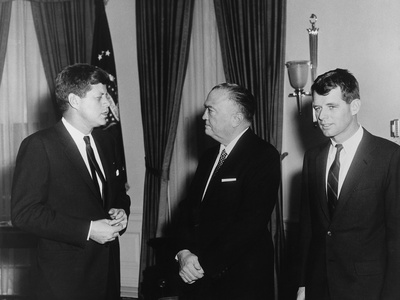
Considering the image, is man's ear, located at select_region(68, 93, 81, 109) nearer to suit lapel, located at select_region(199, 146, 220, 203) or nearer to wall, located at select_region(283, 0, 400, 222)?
suit lapel, located at select_region(199, 146, 220, 203)

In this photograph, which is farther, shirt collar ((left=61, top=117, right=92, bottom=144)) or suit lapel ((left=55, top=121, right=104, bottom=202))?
shirt collar ((left=61, top=117, right=92, bottom=144))

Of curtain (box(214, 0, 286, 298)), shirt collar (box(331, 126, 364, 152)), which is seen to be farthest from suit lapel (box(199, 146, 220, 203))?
curtain (box(214, 0, 286, 298))

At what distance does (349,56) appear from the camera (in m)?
5.25

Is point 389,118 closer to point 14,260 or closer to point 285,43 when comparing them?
point 285,43

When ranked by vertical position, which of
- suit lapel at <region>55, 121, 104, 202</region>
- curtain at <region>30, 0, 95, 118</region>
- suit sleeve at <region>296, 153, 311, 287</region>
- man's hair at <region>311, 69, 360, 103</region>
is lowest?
suit sleeve at <region>296, 153, 311, 287</region>

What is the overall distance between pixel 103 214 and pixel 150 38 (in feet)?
11.8

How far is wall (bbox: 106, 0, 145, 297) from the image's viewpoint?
21.2 ft

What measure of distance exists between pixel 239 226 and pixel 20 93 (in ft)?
13.8

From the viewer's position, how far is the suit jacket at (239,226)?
323cm

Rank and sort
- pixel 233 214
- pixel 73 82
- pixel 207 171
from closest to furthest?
pixel 73 82
pixel 233 214
pixel 207 171

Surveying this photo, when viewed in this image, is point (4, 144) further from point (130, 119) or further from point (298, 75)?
point (298, 75)

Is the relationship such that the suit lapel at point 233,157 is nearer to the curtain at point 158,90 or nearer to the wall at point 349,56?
the wall at point 349,56

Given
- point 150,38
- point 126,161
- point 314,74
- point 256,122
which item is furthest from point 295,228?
point 150,38

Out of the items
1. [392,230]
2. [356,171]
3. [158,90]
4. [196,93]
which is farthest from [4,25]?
[392,230]
